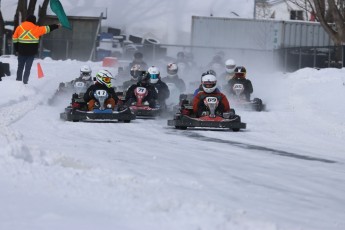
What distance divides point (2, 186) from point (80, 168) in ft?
4.92

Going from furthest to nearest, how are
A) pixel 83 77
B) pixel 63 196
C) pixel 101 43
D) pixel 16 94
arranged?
pixel 101 43
pixel 83 77
pixel 16 94
pixel 63 196

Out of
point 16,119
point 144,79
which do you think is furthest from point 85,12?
point 16,119

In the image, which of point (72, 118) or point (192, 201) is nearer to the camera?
point (192, 201)

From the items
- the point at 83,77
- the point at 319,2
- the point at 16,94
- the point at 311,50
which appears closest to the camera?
the point at 16,94

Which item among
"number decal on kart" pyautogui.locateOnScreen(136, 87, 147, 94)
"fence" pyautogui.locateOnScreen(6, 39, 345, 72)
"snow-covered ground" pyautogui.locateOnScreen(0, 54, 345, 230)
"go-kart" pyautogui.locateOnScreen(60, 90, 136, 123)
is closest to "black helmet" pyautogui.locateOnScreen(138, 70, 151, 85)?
"number decal on kart" pyautogui.locateOnScreen(136, 87, 147, 94)

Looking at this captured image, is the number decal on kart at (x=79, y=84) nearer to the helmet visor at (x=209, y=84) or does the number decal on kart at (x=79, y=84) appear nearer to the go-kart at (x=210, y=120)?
the helmet visor at (x=209, y=84)

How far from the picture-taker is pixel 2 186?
8711 mm

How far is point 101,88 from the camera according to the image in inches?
760

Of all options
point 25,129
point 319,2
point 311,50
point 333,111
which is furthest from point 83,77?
point 311,50

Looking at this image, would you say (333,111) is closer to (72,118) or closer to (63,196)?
(72,118)

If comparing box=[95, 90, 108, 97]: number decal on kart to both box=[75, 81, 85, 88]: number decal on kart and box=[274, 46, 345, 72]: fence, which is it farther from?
box=[274, 46, 345, 72]: fence

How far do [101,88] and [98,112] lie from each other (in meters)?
0.88

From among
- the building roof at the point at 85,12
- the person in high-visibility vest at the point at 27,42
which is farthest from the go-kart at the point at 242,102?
the building roof at the point at 85,12

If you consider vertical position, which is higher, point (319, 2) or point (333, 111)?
point (319, 2)
